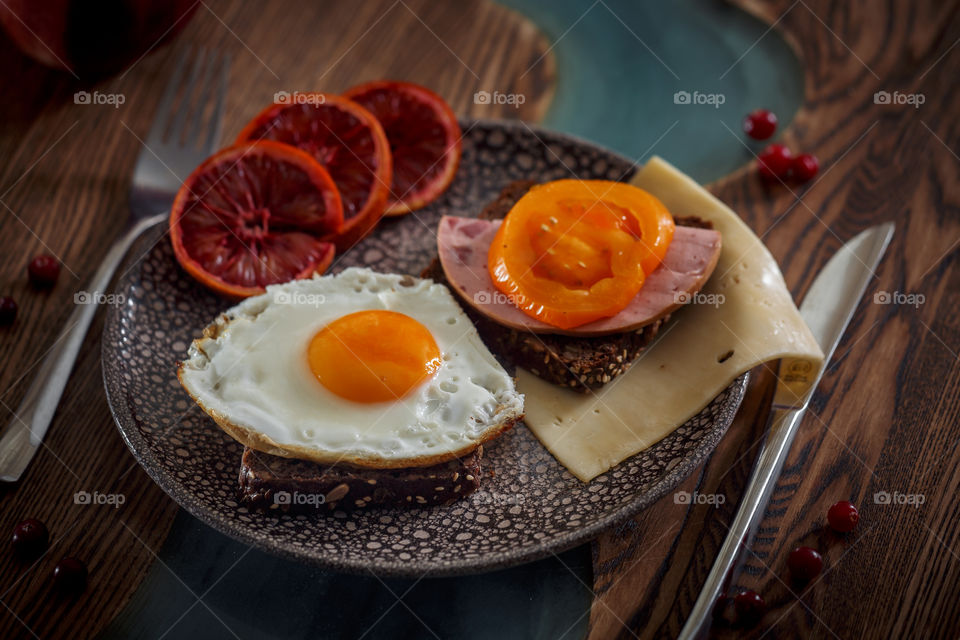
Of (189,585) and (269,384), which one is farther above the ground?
(269,384)

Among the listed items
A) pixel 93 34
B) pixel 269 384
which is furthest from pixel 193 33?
pixel 269 384

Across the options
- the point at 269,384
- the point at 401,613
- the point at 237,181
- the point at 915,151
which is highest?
the point at 915,151

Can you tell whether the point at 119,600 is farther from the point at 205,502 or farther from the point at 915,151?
the point at 915,151
